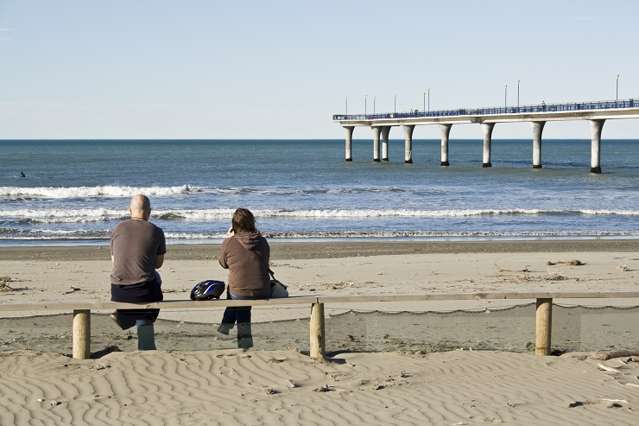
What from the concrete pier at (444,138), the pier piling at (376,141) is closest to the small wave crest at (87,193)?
the concrete pier at (444,138)

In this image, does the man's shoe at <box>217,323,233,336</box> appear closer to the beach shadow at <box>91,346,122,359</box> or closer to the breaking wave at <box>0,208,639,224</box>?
the beach shadow at <box>91,346,122,359</box>

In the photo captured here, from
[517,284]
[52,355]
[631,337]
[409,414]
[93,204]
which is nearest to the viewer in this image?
[409,414]

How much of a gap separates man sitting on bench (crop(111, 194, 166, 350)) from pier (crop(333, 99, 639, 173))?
1997 inches

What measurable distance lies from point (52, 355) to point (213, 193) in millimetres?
39040

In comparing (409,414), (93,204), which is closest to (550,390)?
(409,414)

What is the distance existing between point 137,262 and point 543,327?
12.7 ft

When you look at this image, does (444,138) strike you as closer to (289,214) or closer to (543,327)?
(289,214)

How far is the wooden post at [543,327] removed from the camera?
9.05 metres

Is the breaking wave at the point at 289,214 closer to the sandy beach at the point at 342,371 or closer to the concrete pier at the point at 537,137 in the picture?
the sandy beach at the point at 342,371

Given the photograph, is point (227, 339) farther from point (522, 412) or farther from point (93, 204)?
point (93, 204)

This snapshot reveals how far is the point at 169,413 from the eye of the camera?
23.7 feet

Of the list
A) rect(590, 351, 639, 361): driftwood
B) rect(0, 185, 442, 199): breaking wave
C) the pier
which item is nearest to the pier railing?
the pier

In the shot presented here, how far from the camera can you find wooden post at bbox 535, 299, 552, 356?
9047 mm

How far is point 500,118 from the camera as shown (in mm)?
70438
